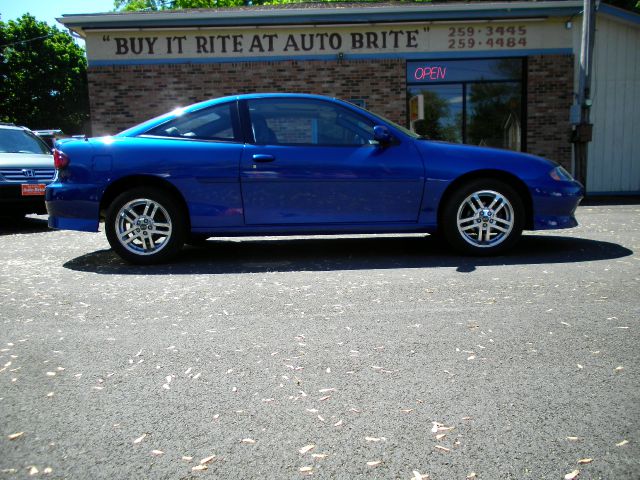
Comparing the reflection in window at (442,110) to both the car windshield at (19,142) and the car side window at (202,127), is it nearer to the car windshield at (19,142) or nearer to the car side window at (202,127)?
the car windshield at (19,142)

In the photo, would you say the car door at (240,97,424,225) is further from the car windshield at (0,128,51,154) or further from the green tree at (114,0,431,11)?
the green tree at (114,0,431,11)

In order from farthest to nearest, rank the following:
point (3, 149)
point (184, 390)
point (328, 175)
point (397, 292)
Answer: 1. point (3, 149)
2. point (328, 175)
3. point (397, 292)
4. point (184, 390)

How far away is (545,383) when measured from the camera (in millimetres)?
2518

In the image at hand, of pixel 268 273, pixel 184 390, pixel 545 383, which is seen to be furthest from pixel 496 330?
pixel 268 273

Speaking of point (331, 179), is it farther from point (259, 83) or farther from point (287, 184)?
point (259, 83)

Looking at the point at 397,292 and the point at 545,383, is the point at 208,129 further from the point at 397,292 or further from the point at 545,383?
the point at 545,383

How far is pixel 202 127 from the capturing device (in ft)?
18.0

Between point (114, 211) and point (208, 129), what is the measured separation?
1191 millimetres

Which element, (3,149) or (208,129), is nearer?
(208,129)

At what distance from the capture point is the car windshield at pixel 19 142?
30.6 feet

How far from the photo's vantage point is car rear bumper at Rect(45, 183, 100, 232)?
5.34 m

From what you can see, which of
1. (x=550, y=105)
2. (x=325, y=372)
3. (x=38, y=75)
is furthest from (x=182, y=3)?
(x=325, y=372)

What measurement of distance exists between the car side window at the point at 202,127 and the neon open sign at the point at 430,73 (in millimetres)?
8474

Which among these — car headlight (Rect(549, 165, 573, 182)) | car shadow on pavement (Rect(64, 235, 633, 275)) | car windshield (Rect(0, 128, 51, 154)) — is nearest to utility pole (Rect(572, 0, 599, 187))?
car shadow on pavement (Rect(64, 235, 633, 275))
